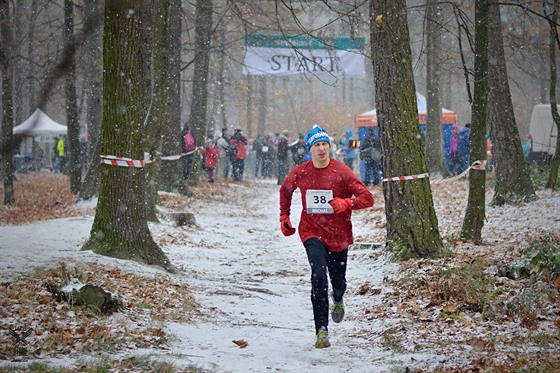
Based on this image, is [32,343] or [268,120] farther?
[268,120]

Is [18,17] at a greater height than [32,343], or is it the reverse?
[18,17]

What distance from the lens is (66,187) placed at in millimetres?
30219

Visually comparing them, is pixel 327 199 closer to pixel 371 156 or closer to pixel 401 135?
pixel 401 135

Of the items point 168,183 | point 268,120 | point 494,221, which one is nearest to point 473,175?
point 494,221

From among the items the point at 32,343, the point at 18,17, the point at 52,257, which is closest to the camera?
the point at 32,343

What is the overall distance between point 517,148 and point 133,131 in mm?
9875

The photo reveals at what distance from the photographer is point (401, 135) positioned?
11617mm

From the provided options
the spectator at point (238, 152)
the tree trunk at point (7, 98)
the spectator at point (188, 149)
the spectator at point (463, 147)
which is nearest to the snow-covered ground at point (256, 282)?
the tree trunk at point (7, 98)

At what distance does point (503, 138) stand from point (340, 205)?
11.2m

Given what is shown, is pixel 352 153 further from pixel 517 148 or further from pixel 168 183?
pixel 517 148

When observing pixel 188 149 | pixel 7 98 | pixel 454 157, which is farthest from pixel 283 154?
pixel 7 98

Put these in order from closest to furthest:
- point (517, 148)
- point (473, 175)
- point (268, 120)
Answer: point (473, 175)
point (517, 148)
point (268, 120)

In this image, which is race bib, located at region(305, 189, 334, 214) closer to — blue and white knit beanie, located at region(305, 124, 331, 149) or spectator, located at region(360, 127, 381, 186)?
blue and white knit beanie, located at region(305, 124, 331, 149)

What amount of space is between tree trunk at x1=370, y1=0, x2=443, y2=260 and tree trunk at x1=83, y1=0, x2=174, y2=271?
11.5ft
